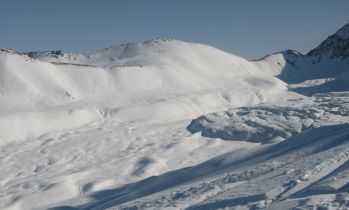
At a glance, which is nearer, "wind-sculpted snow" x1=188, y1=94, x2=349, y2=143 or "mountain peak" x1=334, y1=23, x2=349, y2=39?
"wind-sculpted snow" x1=188, y1=94, x2=349, y2=143

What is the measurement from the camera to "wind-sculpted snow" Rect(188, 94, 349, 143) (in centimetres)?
2191

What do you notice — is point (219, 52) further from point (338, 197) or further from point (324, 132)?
point (338, 197)

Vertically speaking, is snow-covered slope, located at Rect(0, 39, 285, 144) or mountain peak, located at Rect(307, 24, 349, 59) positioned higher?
mountain peak, located at Rect(307, 24, 349, 59)

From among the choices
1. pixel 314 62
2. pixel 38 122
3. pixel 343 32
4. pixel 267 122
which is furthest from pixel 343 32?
pixel 38 122

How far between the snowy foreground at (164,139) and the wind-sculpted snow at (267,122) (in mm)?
56

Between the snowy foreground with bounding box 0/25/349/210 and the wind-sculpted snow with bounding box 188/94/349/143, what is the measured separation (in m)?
0.06

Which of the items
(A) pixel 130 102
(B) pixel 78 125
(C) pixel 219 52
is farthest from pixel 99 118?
(C) pixel 219 52

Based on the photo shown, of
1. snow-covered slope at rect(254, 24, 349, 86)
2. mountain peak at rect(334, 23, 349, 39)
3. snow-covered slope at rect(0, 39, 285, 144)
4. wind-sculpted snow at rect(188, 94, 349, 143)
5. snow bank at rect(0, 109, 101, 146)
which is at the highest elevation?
mountain peak at rect(334, 23, 349, 39)

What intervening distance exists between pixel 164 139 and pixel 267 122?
5.29 meters

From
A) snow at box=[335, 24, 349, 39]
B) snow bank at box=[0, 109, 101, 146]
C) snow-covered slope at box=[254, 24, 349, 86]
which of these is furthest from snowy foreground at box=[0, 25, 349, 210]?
snow at box=[335, 24, 349, 39]

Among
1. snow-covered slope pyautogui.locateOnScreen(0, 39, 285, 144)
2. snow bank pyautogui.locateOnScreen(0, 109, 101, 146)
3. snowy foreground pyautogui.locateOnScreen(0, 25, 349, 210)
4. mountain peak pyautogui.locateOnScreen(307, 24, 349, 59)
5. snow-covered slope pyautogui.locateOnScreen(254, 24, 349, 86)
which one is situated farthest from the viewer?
mountain peak pyautogui.locateOnScreen(307, 24, 349, 59)

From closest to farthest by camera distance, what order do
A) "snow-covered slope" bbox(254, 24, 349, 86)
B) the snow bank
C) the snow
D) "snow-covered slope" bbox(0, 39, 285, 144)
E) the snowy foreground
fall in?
the snowy foreground, the snow bank, "snow-covered slope" bbox(0, 39, 285, 144), "snow-covered slope" bbox(254, 24, 349, 86), the snow

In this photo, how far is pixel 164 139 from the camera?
21578mm

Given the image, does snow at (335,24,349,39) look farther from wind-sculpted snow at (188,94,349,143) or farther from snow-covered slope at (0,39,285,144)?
wind-sculpted snow at (188,94,349,143)
